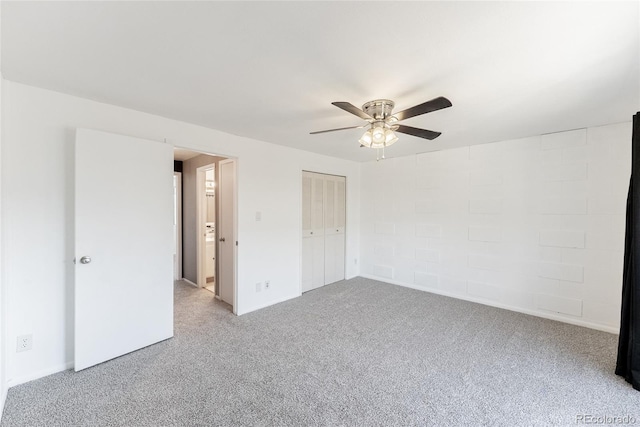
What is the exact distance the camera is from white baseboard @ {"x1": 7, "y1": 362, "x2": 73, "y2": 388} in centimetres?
202

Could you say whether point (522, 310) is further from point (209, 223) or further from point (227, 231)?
point (209, 223)

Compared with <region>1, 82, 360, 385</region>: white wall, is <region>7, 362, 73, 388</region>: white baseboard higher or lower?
lower

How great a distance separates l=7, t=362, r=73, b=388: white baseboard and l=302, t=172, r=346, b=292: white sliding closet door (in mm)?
2839

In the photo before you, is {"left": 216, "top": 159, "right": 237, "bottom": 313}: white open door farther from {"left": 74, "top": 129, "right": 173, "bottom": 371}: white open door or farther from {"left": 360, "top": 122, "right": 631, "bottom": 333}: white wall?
{"left": 360, "top": 122, "right": 631, "bottom": 333}: white wall

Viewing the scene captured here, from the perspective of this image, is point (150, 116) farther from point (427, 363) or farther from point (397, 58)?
point (427, 363)

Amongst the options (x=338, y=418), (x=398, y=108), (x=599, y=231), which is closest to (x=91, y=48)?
(x=398, y=108)

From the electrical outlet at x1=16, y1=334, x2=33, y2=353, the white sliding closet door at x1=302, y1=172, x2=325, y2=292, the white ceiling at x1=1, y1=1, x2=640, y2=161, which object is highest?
the white ceiling at x1=1, y1=1, x2=640, y2=161

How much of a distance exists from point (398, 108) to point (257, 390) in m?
2.64

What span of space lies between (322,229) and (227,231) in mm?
1628

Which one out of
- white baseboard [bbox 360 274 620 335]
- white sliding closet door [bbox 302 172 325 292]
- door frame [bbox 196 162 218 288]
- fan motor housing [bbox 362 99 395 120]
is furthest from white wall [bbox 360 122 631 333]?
door frame [bbox 196 162 218 288]

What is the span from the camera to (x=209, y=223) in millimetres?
5203

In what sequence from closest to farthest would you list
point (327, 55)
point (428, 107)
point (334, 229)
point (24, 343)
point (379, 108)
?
1. point (327, 55)
2. point (428, 107)
3. point (24, 343)
4. point (379, 108)
5. point (334, 229)

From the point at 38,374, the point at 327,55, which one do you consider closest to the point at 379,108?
the point at 327,55

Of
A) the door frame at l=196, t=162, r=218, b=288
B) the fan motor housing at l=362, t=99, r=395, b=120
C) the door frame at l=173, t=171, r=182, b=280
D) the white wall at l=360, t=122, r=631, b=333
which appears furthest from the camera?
the door frame at l=173, t=171, r=182, b=280
